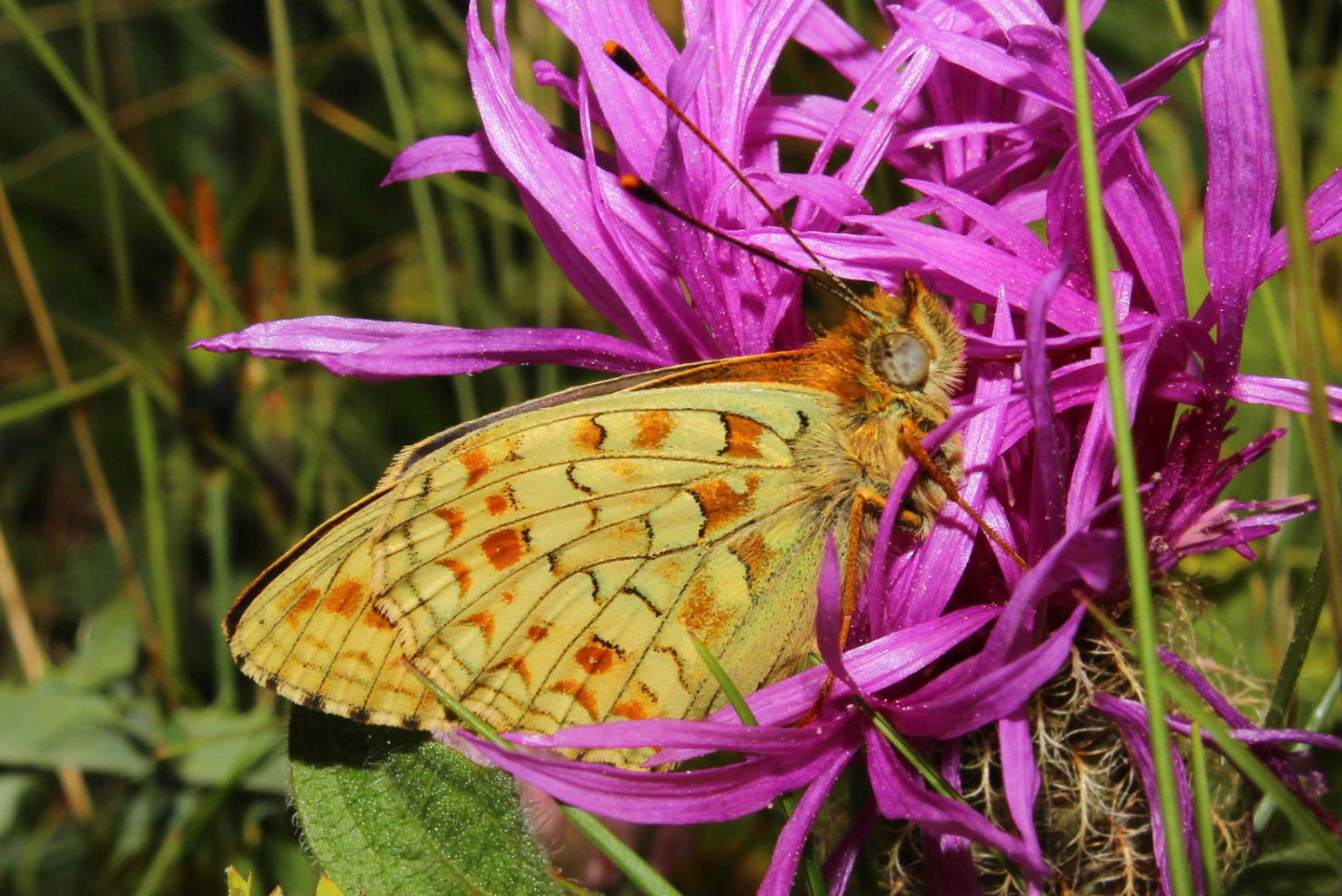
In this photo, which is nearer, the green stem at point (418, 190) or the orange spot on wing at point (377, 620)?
the orange spot on wing at point (377, 620)

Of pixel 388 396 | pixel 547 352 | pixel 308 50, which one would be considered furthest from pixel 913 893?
pixel 308 50

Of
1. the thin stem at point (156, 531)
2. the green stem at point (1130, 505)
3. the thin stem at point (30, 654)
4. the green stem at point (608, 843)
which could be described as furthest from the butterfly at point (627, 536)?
the thin stem at point (30, 654)

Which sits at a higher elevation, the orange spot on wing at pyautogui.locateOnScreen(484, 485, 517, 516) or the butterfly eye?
the butterfly eye

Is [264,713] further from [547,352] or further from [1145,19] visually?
[1145,19]

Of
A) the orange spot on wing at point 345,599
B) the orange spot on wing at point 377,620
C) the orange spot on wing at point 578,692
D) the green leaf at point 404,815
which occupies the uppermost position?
the orange spot on wing at point 345,599

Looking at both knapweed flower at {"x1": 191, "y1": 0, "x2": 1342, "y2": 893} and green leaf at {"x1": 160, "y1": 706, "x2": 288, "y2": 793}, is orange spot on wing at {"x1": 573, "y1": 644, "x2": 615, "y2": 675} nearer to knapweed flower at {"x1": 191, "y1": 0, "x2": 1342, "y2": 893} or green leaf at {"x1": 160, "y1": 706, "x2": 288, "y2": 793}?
knapweed flower at {"x1": 191, "y1": 0, "x2": 1342, "y2": 893}

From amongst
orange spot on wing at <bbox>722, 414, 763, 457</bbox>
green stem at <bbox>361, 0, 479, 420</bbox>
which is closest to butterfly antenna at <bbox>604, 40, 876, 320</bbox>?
orange spot on wing at <bbox>722, 414, 763, 457</bbox>

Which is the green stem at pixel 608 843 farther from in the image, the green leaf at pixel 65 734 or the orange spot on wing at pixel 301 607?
the green leaf at pixel 65 734
